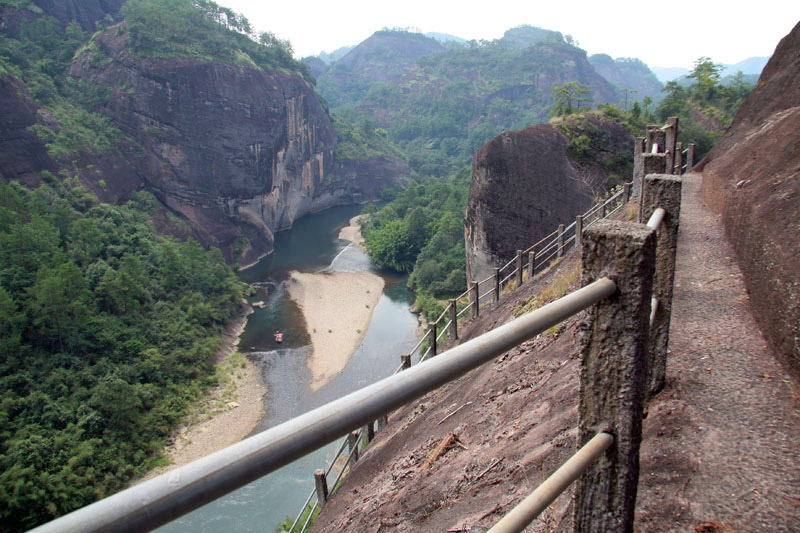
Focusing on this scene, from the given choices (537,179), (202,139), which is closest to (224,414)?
(537,179)

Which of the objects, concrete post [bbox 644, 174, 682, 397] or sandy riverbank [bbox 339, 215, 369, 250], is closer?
concrete post [bbox 644, 174, 682, 397]

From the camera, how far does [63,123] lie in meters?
32.8

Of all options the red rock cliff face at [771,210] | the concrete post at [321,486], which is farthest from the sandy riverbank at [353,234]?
the concrete post at [321,486]

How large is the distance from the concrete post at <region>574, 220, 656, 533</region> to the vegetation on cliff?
1638 cm

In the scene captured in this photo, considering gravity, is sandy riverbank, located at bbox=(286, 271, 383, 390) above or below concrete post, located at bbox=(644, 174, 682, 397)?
below

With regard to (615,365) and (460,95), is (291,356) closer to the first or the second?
(615,365)

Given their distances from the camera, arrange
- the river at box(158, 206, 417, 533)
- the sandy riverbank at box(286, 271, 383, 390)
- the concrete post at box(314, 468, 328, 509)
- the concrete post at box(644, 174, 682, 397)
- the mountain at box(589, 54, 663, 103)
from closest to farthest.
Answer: the concrete post at box(644, 174, 682, 397)
the concrete post at box(314, 468, 328, 509)
the river at box(158, 206, 417, 533)
the sandy riverbank at box(286, 271, 383, 390)
the mountain at box(589, 54, 663, 103)

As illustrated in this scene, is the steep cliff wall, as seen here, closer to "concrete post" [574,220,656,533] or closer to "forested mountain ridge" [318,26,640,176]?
"forested mountain ridge" [318,26,640,176]

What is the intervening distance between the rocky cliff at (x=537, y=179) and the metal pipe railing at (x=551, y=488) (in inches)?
619

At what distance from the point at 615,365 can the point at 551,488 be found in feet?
1.21

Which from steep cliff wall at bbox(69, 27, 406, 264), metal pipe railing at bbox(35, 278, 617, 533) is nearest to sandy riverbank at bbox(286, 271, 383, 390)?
steep cliff wall at bbox(69, 27, 406, 264)

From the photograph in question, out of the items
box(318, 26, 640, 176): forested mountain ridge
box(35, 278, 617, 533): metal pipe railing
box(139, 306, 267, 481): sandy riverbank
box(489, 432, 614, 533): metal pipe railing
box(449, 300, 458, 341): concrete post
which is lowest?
box(139, 306, 267, 481): sandy riverbank

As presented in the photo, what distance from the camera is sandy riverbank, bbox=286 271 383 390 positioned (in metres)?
23.1

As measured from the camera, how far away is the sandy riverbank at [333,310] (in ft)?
75.8
